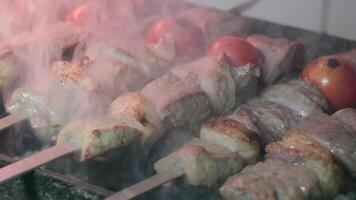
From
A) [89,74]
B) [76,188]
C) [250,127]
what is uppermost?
[89,74]

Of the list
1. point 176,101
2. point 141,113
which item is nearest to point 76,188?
point 141,113

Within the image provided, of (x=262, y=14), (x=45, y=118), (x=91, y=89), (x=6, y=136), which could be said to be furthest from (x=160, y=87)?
(x=262, y=14)

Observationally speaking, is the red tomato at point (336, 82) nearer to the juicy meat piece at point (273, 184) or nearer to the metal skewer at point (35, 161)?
the juicy meat piece at point (273, 184)

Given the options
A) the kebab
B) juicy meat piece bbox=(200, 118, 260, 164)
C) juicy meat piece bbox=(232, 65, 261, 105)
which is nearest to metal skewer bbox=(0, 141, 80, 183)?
the kebab

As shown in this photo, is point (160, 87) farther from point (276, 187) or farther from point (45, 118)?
point (276, 187)

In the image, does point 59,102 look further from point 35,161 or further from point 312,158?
point 312,158

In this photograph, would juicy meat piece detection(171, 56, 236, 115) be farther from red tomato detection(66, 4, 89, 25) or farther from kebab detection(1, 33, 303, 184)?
red tomato detection(66, 4, 89, 25)

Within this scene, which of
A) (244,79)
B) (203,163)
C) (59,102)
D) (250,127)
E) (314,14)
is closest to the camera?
(203,163)
